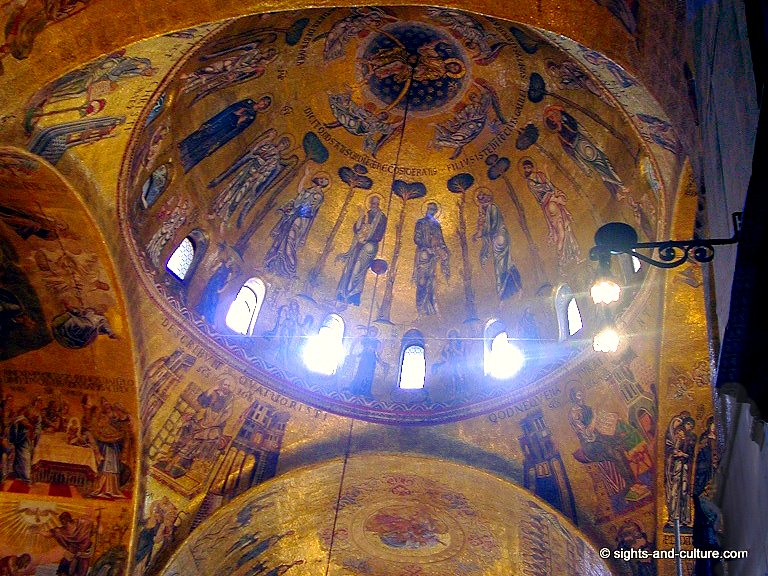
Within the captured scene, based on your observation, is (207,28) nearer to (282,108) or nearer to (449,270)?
(282,108)

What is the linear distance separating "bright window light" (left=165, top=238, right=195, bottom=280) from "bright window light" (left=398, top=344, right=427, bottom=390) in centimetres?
477

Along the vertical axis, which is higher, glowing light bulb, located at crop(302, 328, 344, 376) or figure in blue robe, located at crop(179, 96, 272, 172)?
figure in blue robe, located at crop(179, 96, 272, 172)

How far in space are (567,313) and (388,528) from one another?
585 cm

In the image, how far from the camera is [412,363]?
1659cm

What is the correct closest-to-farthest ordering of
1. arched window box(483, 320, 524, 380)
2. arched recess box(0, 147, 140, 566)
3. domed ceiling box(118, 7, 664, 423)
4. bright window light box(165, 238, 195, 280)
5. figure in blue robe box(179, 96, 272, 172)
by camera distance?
arched recess box(0, 147, 140, 566), domed ceiling box(118, 7, 664, 423), figure in blue robe box(179, 96, 272, 172), bright window light box(165, 238, 195, 280), arched window box(483, 320, 524, 380)

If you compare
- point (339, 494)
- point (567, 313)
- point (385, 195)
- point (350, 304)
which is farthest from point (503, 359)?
point (339, 494)

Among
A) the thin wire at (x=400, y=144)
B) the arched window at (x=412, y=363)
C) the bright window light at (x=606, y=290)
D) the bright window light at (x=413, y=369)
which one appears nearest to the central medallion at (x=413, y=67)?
the thin wire at (x=400, y=144)

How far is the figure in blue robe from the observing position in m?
13.9

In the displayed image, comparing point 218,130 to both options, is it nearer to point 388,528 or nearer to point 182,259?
point 182,259

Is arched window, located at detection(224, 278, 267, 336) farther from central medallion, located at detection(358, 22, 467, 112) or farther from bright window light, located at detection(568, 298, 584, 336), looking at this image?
bright window light, located at detection(568, 298, 584, 336)

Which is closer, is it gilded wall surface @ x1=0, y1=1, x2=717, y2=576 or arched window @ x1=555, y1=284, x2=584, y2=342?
gilded wall surface @ x1=0, y1=1, x2=717, y2=576

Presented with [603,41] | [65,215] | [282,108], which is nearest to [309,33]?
[282,108]

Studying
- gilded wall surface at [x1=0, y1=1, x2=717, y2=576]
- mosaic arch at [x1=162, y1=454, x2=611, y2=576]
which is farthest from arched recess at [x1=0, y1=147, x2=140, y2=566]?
mosaic arch at [x1=162, y1=454, x2=611, y2=576]

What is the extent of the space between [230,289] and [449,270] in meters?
4.48
